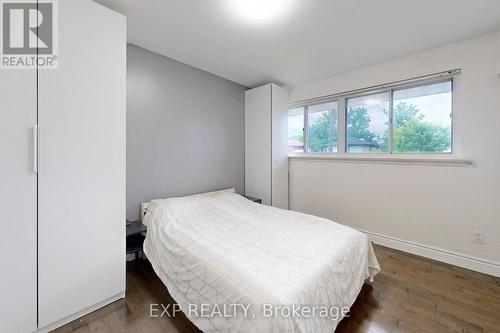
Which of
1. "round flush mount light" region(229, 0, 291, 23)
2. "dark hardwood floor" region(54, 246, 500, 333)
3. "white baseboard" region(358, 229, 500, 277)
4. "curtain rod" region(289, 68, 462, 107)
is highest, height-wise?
"round flush mount light" region(229, 0, 291, 23)

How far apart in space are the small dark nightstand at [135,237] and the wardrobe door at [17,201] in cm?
74

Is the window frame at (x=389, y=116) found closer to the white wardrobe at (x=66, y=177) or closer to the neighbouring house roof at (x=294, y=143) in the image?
the neighbouring house roof at (x=294, y=143)

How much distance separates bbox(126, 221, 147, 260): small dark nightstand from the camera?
2.10 meters

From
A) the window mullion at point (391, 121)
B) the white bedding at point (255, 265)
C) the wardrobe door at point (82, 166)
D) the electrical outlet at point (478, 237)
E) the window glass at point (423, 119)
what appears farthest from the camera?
the window mullion at point (391, 121)

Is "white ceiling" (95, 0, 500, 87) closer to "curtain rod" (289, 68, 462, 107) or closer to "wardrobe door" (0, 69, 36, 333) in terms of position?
"curtain rod" (289, 68, 462, 107)

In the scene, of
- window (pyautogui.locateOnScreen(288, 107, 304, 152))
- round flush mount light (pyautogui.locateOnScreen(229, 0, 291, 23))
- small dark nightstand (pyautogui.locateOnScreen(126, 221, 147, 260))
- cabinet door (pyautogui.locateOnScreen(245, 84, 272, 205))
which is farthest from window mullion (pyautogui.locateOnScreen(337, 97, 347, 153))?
small dark nightstand (pyautogui.locateOnScreen(126, 221, 147, 260))

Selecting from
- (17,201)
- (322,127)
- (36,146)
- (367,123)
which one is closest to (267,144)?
(322,127)

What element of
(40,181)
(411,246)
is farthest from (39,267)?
(411,246)

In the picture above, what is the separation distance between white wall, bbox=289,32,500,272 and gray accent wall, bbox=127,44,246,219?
1659mm

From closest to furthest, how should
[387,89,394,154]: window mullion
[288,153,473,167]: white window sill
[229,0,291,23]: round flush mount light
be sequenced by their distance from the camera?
[229,0,291,23]: round flush mount light
[288,153,473,167]: white window sill
[387,89,394,154]: window mullion

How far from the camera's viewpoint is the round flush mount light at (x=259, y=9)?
5.62 feet

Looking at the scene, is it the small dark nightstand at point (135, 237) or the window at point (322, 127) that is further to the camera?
the window at point (322, 127)

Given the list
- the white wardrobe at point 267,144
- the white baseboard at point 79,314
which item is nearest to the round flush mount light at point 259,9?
the white wardrobe at point 267,144

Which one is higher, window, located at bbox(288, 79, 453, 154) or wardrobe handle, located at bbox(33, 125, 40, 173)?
window, located at bbox(288, 79, 453, 154)
